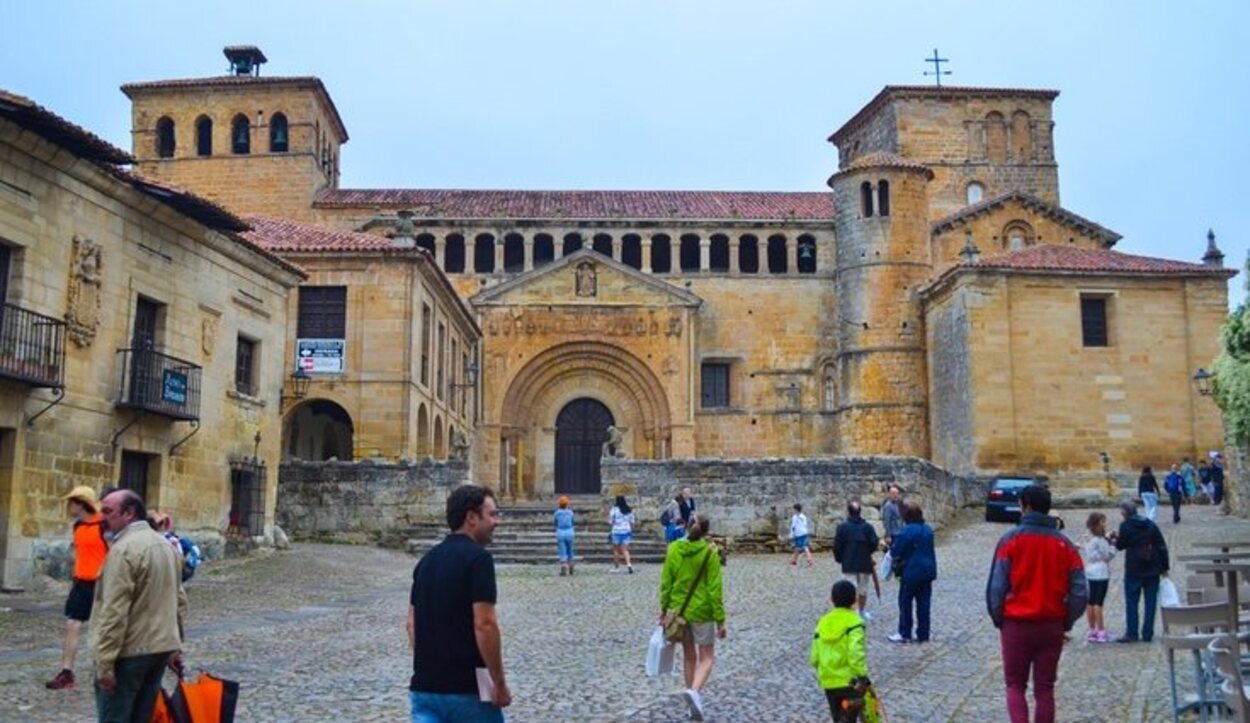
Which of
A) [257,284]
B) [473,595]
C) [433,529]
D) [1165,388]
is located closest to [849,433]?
[1165,388]

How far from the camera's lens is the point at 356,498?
24.4 m

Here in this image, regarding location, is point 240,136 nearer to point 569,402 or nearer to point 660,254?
point 569,402

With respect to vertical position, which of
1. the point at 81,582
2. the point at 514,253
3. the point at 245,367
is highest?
the point at 514,253

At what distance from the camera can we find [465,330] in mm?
37875

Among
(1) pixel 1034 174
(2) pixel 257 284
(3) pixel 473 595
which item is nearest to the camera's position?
(3) pixel 473 595

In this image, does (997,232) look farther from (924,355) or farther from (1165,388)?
(1165,388)

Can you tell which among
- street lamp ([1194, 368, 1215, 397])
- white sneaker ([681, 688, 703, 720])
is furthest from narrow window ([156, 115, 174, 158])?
white sneaker ([681, 688, 703, 720])

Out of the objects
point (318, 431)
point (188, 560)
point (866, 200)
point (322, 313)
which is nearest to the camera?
point (188, 560)

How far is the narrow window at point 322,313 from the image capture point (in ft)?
93.9

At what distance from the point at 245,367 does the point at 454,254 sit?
20.7m

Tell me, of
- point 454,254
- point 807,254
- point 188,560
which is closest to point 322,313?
point 454,254

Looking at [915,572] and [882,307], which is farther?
[882,307]

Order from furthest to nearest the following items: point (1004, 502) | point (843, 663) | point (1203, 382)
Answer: point (1203, 382)
point (1004, 502)
point (843, 663)

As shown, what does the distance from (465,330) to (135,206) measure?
2014cm
